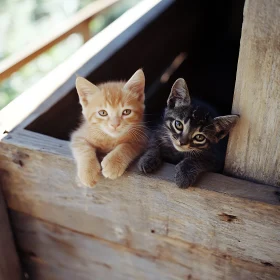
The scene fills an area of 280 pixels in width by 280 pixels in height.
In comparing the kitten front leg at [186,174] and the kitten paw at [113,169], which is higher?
the kitten front leg at [186,174]

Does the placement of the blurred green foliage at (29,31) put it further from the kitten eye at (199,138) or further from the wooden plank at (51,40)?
the kitten eye at (199,138)

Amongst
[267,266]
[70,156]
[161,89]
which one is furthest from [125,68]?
[267,266]

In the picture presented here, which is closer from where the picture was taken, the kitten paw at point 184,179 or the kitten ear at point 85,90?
the kitten paw at point 184,179

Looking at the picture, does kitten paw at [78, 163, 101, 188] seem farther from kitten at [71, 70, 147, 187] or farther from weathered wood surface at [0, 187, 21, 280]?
weathered wood surface at [0, 187, 21, 280]

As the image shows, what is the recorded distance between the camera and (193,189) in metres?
1.02

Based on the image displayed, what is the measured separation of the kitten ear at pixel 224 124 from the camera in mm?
991

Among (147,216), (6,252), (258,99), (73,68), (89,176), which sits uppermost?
(258,99)

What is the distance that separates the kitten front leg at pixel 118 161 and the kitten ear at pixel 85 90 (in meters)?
0.22

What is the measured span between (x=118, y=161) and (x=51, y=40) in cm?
122

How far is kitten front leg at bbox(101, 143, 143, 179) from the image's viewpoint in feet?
3.56

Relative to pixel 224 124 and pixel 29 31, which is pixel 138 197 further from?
pixel 29 31

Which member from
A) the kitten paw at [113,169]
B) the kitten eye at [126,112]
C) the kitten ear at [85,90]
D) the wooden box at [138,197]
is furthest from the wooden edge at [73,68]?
the kitten paw at [113,169]

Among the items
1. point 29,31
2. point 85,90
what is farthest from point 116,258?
point 29,31

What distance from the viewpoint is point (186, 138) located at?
124cm
